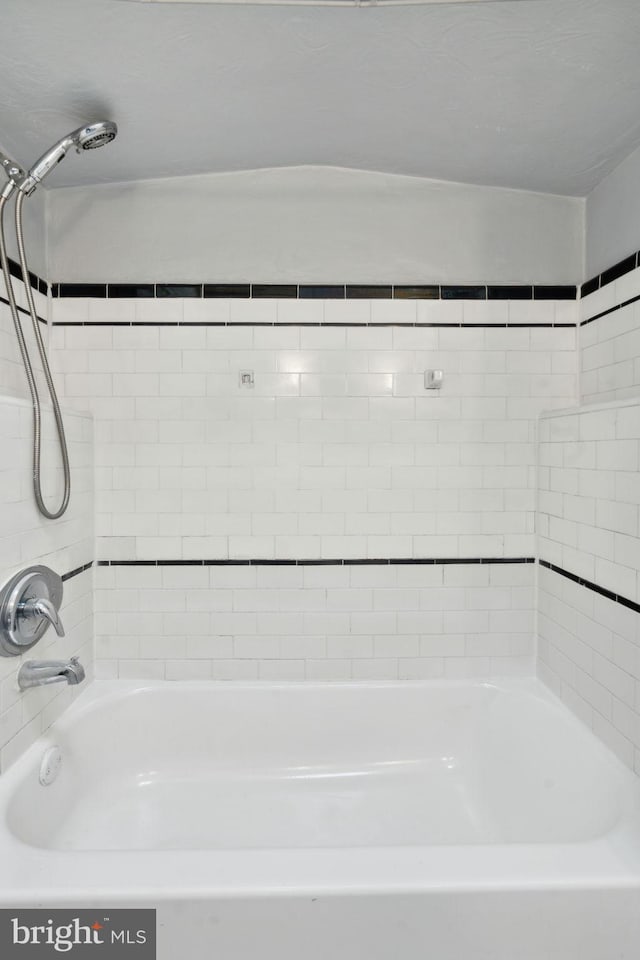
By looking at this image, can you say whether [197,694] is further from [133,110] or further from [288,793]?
[133,110]

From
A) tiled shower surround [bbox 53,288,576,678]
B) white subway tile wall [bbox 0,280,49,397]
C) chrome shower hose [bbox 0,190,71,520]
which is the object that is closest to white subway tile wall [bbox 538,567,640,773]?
Answer: tiled shower surround [bbox 53,288,576,678]

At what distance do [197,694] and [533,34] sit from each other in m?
2.32

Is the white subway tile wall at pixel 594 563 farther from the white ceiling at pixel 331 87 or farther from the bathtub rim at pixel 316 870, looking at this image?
the white ceiling at pixel 331 87

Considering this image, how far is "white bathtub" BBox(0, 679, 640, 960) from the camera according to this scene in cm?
113

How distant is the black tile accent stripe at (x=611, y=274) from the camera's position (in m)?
1.78

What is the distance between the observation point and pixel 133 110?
164 cm

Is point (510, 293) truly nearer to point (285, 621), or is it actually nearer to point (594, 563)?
point (594, 563)

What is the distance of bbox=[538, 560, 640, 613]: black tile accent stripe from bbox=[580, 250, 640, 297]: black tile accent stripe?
3.46ft

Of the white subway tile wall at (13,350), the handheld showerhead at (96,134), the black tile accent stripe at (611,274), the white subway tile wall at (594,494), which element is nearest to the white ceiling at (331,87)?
the handheld showerhead at (96,134)

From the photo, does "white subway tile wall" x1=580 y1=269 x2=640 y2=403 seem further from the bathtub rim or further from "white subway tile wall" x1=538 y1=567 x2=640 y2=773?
the bathtub rim

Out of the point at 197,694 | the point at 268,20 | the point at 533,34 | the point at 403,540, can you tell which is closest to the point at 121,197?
the point at 268,20

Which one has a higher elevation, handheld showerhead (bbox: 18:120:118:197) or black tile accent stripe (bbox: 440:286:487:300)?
handheld showerhead (bbox: 18:120:118:197)

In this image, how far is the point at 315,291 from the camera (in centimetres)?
209

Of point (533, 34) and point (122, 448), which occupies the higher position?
point (533, 34)
